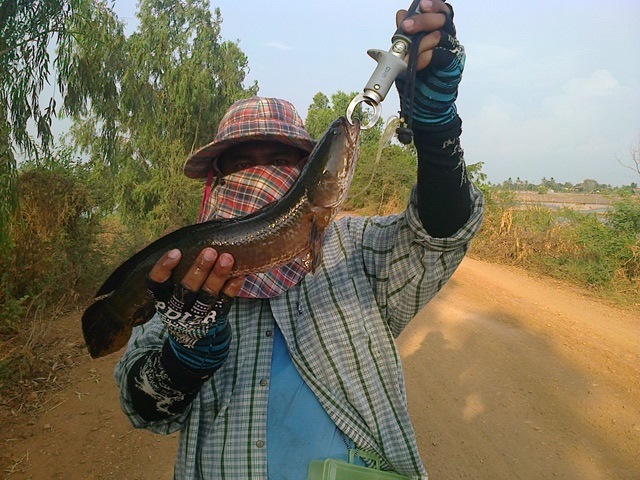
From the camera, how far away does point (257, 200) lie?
2010 millimetres

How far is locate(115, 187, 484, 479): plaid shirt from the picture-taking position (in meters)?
1.76

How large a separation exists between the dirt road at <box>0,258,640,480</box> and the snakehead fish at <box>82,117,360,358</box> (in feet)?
10.4

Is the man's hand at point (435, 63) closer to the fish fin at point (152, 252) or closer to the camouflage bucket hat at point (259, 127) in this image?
the camouflage bucket hat at point (259, 127)

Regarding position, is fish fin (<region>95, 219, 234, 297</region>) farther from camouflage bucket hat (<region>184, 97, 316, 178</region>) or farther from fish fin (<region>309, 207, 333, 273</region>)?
camouflage bucket hat (<region>184, 97, 316, 178</region>)

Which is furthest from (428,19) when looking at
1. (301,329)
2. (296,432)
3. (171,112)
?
(171,112)

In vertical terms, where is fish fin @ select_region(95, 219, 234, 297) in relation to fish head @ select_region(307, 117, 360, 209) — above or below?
below

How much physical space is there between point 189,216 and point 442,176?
1344cm

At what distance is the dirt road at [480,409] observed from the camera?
14.8 ft

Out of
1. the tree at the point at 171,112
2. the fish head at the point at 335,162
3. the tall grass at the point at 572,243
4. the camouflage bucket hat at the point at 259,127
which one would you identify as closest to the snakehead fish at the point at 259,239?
the fish head at the point at 335,162

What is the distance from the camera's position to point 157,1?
53.7 ft

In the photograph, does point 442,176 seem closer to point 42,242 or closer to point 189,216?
point 42,242

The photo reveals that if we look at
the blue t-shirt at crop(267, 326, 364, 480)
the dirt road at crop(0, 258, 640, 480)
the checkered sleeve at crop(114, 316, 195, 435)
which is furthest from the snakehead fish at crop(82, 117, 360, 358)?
the dirt road at crop(0, 258, 640, 480)

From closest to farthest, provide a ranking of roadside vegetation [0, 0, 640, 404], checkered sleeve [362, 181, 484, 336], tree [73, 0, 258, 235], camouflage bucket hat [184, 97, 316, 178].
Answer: checkered sleeve [362, 181, 484, 336] < camouflage bucket hat [184, 97, 316, 178] < roadside vegetation [0, 0, 640, 404] < tree [73, 0, 258, 235]

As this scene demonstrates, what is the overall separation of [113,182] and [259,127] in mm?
8000
